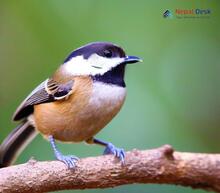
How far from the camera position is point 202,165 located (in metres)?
1.17

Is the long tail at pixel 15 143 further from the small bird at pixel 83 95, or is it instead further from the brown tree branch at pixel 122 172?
the brown tree branch at pixel 122 172

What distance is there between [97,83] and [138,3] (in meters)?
0.62

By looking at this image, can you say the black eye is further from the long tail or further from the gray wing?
the long tail

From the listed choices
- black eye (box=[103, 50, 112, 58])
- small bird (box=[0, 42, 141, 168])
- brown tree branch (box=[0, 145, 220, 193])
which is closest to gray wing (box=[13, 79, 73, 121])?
small bird (box=[0, 42, 141, 168])

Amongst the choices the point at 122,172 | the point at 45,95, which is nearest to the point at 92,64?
the point at 45,95

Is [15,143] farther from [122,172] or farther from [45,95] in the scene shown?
[122,172]

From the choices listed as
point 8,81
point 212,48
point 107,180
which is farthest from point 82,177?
point 212,48

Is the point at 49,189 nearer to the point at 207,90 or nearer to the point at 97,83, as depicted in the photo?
the point at 97,83

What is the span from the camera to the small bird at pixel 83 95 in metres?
1.55

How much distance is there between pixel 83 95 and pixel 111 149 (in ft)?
0.66

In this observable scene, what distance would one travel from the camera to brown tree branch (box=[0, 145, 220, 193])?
3.84 ft

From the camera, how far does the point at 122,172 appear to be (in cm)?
128

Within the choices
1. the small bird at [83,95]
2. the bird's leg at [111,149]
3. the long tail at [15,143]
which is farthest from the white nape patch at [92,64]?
the long tail at [15,143]

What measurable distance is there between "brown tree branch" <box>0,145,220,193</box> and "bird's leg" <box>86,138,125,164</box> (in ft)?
0.06
